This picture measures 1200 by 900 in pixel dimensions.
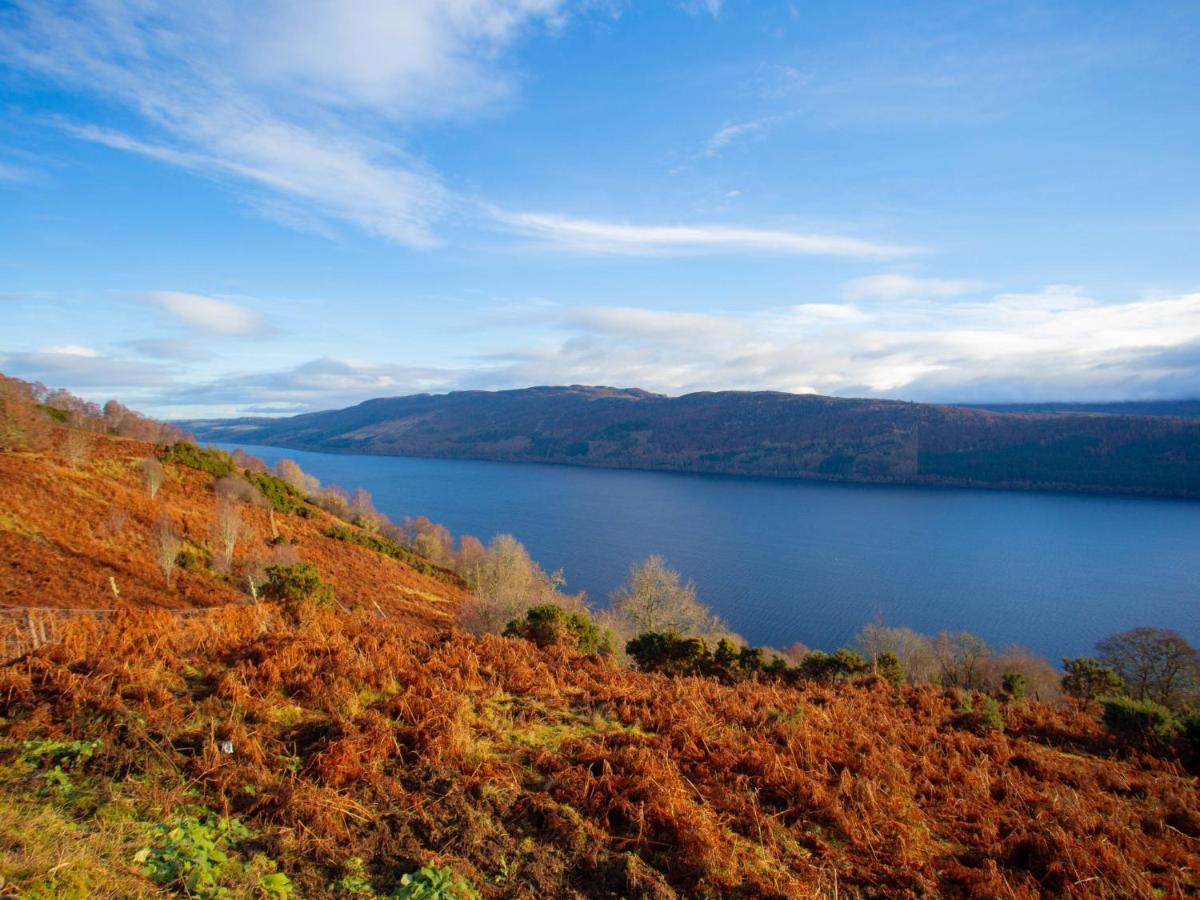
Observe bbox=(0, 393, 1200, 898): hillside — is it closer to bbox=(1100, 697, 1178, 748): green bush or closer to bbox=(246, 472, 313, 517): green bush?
bbox=(1100, 697, 1178, 748): green bush

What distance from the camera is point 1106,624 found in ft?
168

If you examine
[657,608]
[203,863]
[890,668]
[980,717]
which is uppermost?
[203,863]

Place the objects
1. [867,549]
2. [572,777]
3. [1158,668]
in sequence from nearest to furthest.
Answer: [572,777]
[1158,668]
[867,549]

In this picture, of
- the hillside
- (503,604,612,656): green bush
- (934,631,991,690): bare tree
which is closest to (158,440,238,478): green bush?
(503,604,612,656): green bush

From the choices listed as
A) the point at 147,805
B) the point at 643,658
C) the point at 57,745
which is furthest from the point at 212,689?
the point at 643,658

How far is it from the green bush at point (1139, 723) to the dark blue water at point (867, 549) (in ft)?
124

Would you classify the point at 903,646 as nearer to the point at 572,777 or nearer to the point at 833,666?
the point at 833,666

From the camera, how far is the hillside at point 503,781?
4.54 m

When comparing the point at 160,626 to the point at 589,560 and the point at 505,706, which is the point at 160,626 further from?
the point at 589,560

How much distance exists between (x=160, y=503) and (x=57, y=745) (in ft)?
92.8

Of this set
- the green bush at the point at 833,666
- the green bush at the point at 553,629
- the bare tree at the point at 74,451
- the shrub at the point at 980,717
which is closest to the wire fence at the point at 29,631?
the green bush at the point at 553,629

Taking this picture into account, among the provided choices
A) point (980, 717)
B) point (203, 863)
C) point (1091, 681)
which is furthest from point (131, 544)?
point (1091, 681)

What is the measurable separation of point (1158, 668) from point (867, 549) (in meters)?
49.3

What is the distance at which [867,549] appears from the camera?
77625 millimetres
